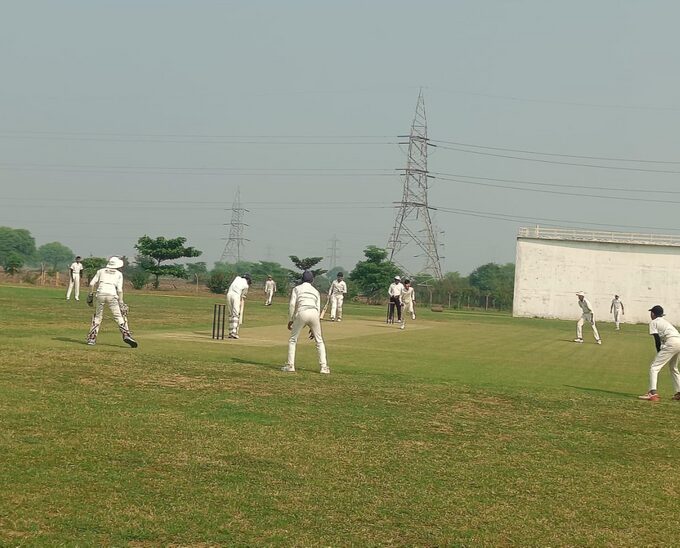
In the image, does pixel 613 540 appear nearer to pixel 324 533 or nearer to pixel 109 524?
pixel 324 533

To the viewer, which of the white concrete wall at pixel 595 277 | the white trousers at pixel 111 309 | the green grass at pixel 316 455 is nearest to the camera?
the green grass at pixel 316 455

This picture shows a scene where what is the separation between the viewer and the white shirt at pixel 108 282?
17.9 metres

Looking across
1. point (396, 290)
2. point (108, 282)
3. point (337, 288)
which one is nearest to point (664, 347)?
point (108, 282)

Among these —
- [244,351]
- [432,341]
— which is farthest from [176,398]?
[432,341]

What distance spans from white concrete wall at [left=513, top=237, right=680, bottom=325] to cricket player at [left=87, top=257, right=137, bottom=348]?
51.1 metres

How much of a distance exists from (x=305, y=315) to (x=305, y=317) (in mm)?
38

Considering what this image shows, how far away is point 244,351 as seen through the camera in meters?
19.4

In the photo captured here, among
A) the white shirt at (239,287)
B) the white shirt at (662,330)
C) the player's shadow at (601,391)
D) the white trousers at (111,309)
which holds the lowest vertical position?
the player's shadow at (601,391)

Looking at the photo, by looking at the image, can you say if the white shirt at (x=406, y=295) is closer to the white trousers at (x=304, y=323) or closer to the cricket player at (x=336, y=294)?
the cricket player at (x=336, y=294)

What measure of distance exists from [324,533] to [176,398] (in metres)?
5.73

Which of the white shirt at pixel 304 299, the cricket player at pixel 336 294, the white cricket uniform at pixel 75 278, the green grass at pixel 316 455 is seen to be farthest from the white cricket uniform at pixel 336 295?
the white shirt at pixel 304 299

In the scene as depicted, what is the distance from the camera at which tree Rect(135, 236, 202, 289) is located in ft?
231

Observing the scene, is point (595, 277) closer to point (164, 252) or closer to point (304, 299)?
point (164, 252)

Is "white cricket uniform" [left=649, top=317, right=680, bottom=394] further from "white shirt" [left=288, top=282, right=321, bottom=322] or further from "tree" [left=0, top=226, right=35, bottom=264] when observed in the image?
"tree" [left=0, top=226, right=35, bottom=264]
